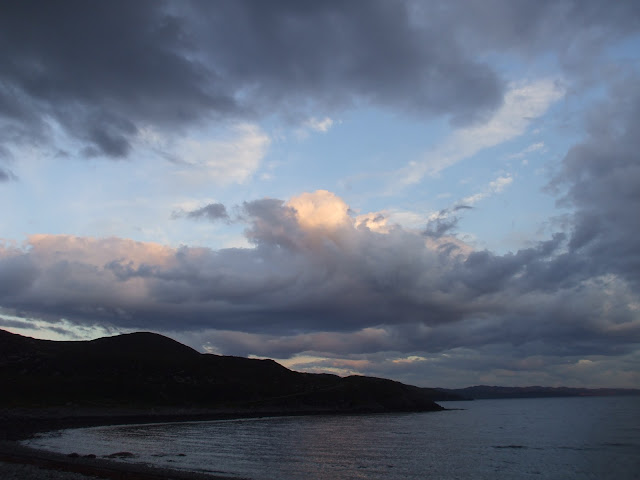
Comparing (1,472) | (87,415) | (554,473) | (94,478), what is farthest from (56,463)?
(87,415)

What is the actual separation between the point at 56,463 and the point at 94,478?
46.2ft

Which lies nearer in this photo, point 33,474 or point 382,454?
point 33,474

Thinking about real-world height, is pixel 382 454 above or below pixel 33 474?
below

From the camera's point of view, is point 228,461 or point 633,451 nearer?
point 228,461

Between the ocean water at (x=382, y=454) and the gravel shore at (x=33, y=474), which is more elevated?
the gravel shore at (x=33, y=474)

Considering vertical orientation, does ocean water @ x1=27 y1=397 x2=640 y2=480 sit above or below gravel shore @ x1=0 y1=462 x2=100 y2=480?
below

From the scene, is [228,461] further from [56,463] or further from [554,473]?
[554,473]

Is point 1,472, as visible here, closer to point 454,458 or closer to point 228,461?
point 228,461

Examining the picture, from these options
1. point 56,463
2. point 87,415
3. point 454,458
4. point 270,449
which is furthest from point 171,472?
point 87,415

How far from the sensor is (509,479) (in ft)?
204

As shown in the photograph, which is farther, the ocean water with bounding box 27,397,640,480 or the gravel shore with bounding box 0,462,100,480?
the ocean water with bounding box 27,397,640,480

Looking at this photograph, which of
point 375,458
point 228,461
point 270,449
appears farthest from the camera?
point 270,449

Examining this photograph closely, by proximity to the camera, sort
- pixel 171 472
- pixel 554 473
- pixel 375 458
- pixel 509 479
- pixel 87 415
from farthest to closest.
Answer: pixel 87 415 < pixel 375 458 < pixel 554 473 < pixel 509 479 < pixel 171 472

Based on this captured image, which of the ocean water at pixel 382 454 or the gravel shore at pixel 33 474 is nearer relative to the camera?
the gravel shore at pixel 33 474
